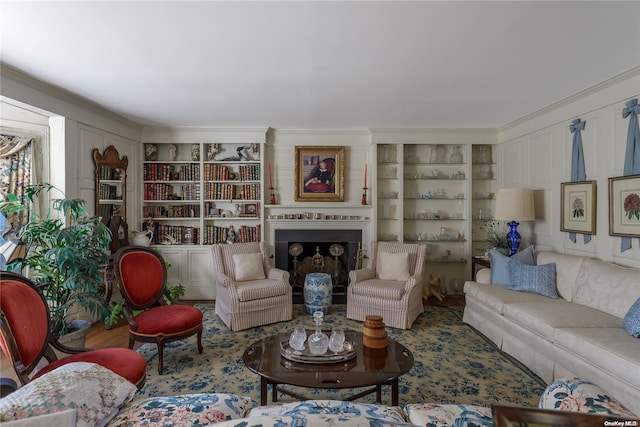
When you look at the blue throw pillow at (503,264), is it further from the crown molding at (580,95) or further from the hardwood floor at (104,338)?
the hardwood floor at (104,338)

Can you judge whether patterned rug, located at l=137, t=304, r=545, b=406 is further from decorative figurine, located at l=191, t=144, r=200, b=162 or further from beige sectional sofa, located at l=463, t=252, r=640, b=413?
decorative figurine, located at l=191, t=144, r=200, b=162

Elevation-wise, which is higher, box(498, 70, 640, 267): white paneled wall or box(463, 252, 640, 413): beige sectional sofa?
box(498, 70, 640, 267): white paneled wall

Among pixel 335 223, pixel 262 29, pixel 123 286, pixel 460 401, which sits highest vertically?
pixel 262 29

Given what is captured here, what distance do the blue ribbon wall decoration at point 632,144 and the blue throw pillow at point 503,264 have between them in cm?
79

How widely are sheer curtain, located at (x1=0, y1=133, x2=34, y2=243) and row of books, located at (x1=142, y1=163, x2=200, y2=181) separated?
152cm

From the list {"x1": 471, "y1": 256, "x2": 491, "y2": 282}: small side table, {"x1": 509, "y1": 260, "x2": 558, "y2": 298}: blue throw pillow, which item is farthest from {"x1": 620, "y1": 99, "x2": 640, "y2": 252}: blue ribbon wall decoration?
{"x1": 471, "y1": 256, "x2": 491, "y2": 282}: small side table

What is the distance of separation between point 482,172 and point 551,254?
188 cm

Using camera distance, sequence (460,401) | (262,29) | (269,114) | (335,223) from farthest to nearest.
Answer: (335,223) < (269,114) < (460,401) < (262,29)

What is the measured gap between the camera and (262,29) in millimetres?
2070

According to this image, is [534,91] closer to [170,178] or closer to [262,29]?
[262,29]

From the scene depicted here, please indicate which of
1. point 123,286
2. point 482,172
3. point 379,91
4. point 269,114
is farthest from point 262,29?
point 482,172

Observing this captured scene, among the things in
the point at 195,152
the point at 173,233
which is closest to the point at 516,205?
the point at 195,152

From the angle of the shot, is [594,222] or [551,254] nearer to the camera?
[594,222]

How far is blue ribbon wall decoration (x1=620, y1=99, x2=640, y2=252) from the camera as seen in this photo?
9.05ft
